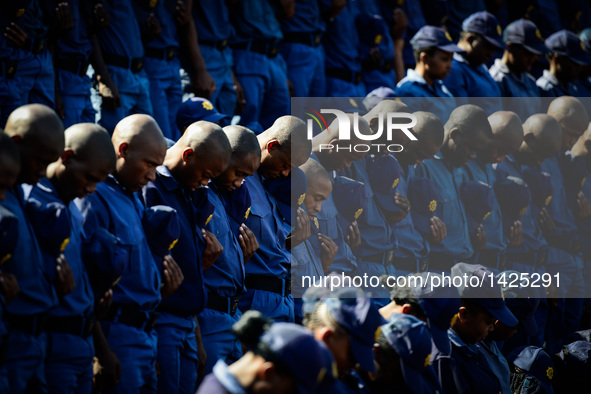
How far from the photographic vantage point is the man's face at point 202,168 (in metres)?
5.08

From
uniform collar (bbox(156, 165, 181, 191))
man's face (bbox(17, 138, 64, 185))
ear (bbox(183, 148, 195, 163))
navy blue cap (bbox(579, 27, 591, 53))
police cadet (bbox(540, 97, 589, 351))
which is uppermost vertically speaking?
man's face (bbox(17, 138, 64, 185))

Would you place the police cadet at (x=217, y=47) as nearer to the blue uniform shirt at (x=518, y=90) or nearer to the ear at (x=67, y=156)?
the blue uniform shirt at (x=518, y=90)

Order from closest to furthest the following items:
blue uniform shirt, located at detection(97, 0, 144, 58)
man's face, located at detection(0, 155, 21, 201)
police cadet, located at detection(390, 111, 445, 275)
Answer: man's face, located at detection(0, 155, 21, 201) → police cadet, located at detection(390, 111, 445, 275) → blue uniform shirt, located at detection(97, 0, 144, 58)

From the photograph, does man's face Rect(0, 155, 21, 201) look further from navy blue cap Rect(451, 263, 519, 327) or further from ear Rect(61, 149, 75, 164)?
navy blue cap Rect(451, 263, 519, 327)

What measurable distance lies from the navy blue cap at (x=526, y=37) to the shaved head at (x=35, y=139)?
20.9 feet

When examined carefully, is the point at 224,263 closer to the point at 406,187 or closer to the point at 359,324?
the point at 359,324

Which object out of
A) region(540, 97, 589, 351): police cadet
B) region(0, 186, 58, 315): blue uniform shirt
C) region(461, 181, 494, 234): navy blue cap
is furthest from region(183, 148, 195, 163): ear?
region(540, 97, 589, 351): police cadet

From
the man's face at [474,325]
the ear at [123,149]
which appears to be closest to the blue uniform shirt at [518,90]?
the man's face at [474,325]

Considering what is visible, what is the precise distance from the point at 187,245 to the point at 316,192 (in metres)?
1.19

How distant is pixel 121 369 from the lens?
4.60m

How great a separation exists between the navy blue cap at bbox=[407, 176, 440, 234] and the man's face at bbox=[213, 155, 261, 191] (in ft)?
6.23

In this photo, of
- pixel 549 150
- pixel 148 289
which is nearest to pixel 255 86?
pixel 549 150

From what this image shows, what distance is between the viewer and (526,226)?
8.29 meters

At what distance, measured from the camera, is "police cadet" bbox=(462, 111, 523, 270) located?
7742mm
